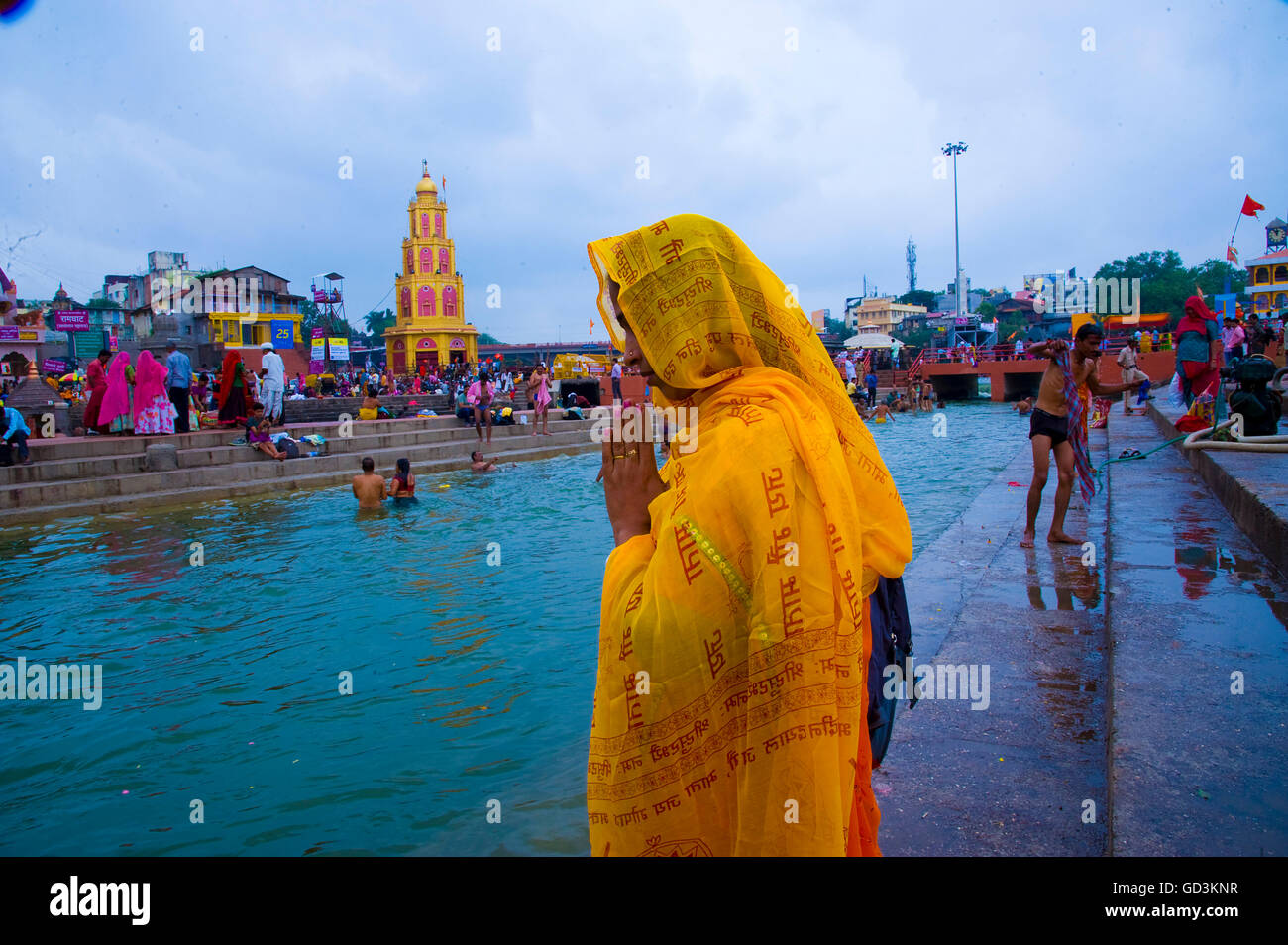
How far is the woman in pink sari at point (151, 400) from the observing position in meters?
14.3

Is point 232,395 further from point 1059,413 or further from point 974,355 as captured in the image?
point 974,355

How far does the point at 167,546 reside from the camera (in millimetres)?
9188

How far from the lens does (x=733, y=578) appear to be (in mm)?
1222

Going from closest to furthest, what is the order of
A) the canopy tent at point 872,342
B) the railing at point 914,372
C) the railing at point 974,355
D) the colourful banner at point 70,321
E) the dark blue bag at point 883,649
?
the dark blue bag at point 883,649, the railing at point 914,372, the colourful banner at point 70,321, the railing at point 974,355, the canopy tent at point 872,342

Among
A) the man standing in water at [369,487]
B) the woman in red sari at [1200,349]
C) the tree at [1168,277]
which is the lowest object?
the man standing in water at [369,487]

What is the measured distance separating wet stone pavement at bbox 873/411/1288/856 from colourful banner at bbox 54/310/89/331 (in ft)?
149

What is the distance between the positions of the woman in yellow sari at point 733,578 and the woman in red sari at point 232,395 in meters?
16.0

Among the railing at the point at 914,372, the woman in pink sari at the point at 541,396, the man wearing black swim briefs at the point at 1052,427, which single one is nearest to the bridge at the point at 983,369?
the railing at the point at 914,372

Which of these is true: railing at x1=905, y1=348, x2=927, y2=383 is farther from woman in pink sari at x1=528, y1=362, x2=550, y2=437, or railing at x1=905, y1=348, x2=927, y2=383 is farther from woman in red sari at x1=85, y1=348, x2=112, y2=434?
woman in red sari at x1=85, y1=348, x2=112, y2=434

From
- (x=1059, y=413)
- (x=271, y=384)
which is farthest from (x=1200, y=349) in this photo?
(x=271, y=384)

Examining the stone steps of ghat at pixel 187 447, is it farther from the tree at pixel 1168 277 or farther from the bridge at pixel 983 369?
the tree at pixel 1168 277

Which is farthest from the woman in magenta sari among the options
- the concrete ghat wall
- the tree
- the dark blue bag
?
the tree

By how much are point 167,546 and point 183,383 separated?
7272mm
